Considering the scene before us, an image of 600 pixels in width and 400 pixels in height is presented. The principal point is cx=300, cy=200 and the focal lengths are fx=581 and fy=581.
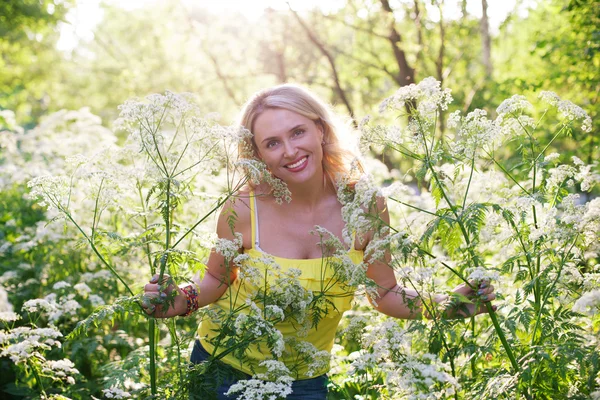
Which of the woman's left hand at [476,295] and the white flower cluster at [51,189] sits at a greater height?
the white flower cluster at [51,189]

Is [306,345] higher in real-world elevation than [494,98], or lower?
lower

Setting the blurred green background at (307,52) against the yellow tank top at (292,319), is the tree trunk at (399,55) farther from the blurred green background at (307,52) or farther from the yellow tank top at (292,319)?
the yellow tank top at (292,319)

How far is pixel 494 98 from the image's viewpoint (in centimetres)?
892

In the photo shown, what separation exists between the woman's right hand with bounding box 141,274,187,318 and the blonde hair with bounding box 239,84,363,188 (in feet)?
3.21

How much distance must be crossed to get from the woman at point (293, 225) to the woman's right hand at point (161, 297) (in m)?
0.29

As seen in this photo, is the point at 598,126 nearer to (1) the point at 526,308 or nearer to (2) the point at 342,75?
(1) the point at 526,308

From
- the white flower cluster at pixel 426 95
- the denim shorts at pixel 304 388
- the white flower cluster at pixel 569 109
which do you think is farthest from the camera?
the denim shorts at pixel 304 388

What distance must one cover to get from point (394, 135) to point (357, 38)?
9.26 metres

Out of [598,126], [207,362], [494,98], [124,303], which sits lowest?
[207,362]

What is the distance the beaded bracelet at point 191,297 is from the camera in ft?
10.6

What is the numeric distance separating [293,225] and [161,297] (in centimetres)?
117

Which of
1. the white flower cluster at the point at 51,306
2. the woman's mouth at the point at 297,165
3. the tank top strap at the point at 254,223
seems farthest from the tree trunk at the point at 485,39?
the white flower cluster at the point at 51,306

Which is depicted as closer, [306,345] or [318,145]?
[306,345]

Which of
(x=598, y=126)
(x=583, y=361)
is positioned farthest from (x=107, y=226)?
(x=598, y=126)
